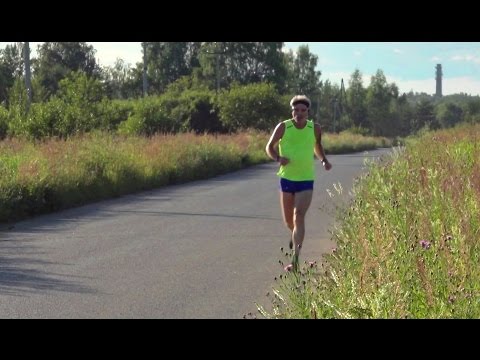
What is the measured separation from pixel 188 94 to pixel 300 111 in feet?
168

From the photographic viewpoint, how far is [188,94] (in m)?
60.5

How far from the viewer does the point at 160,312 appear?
7602mm

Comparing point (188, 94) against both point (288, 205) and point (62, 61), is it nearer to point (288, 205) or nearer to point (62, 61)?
point (62, 61)

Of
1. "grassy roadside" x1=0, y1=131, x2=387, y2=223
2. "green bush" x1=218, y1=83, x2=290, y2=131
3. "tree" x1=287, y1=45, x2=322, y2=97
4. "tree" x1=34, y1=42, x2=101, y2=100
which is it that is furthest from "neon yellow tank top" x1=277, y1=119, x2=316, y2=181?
"tree" x1=287, y1=45, x2=322, y2=97

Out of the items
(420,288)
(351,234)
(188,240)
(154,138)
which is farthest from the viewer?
(154,138)

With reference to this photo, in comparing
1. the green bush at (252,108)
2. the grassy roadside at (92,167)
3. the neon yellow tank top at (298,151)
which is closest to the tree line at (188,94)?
the green bush at (252,108)

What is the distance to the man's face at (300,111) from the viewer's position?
32.0ft

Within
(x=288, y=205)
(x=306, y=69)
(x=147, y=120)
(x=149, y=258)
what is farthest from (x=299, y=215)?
(x=306, y=69)

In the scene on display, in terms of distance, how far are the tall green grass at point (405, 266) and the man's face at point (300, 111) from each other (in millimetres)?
1343

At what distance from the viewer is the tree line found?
101ft

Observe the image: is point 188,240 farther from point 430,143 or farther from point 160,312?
point 430,143

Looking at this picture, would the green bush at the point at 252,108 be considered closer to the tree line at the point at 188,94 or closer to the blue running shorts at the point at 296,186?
the tree line at the point at 188,94

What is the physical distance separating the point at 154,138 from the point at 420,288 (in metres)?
24.8
